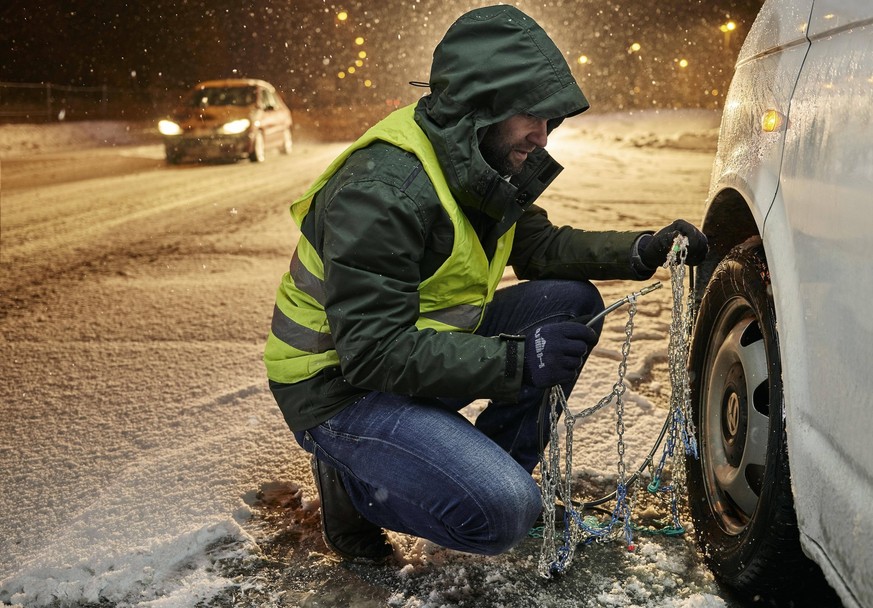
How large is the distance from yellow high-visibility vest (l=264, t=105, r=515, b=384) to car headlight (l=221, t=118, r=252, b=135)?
1200 centimetres

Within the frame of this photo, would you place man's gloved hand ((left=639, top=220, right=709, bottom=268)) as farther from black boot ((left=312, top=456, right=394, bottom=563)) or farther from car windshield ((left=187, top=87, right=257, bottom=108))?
car windshield ((left=187, top=87, right=257, bottom=108))

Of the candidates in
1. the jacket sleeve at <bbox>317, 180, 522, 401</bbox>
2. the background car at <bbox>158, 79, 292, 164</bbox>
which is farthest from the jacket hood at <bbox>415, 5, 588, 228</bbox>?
the background car at <bbox>158, 79, 292, 164</bbox>

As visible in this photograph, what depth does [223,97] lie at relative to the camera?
14.1 meters

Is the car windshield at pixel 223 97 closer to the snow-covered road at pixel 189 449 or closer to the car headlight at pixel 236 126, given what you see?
the car headlight at pixel 236 126

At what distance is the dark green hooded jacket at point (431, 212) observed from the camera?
75.9 inches

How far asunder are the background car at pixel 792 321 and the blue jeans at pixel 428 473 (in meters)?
0.54

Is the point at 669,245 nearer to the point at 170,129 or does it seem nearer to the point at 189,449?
the point at 189,449

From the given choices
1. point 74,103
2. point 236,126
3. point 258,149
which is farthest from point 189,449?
point 74,103

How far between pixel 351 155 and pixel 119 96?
26.1m

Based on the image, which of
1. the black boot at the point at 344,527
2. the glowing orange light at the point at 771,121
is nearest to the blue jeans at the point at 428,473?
the black boot at the point at 344,527

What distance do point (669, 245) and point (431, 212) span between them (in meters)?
0.75

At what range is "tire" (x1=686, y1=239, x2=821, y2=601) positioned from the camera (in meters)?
1.74

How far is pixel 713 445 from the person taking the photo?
7.29 ft

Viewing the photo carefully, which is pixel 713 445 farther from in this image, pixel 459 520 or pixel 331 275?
pixel 331 275
